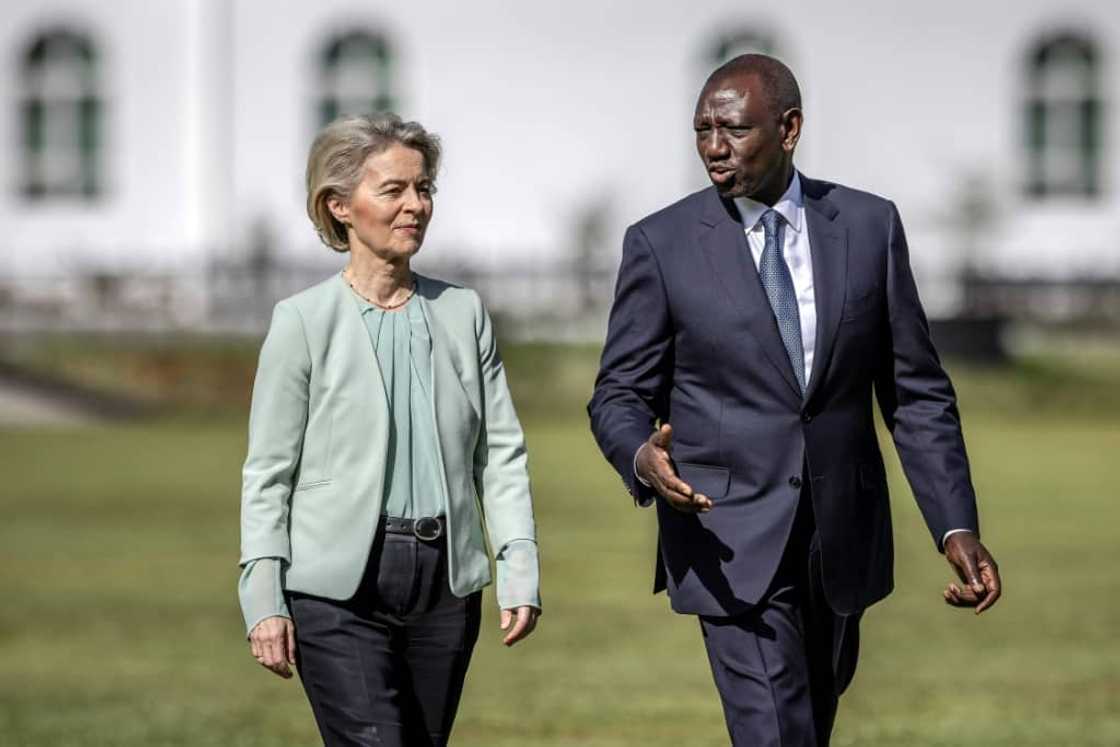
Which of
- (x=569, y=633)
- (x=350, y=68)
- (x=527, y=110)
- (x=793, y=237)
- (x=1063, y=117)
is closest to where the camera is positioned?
(x=793, y=237)

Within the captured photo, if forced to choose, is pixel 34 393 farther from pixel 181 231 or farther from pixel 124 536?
pixel 124 536

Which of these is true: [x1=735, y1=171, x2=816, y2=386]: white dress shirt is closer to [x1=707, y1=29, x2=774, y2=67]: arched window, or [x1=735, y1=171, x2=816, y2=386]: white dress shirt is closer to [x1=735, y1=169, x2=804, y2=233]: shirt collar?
[x1=735, y1=169, x2=804, y2=233]: shirt collar

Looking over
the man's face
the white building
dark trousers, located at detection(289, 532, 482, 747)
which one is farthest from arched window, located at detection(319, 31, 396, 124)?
dark trousers, located at detection(289, 532, 482, 747)

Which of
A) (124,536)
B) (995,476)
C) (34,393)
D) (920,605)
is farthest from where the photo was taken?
(34,393)

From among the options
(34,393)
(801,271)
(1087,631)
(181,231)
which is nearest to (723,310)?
(801,271)

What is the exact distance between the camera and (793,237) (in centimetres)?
532

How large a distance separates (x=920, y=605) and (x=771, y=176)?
8.39 meters

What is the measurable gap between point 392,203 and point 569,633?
24.4 ft

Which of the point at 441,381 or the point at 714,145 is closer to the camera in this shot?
the point at 441,381

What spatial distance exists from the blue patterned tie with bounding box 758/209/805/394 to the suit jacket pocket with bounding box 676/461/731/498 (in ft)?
0.83

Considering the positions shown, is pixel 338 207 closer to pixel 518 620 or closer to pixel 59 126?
pixel 518 620

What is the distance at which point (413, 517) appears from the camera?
16.3 ft

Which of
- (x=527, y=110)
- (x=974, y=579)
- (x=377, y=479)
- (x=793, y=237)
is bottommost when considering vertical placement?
(x=974, y=579)

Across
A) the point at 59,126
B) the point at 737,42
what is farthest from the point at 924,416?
the point at 59,126
